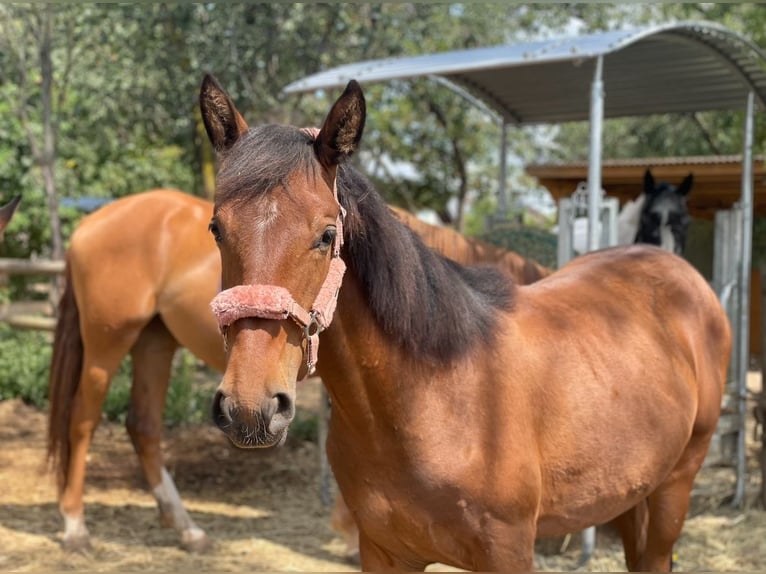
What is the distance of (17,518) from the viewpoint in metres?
4.96

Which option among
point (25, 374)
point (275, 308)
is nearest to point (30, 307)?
point (25, 374)

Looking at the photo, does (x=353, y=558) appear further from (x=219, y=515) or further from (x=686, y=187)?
(x=686, y=187)

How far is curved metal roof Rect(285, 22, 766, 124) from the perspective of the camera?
453 centimetres

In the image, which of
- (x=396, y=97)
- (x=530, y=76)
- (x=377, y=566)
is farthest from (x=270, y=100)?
(x=377, y=566)

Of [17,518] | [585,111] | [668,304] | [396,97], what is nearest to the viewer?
[668,304]

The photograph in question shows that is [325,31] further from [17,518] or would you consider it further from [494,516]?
[494,516]

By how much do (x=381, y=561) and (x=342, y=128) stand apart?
51.9 inches

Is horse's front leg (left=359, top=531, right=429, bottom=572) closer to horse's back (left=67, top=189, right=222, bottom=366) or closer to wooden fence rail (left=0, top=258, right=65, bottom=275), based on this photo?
horse's back (left=67, top=189, right=222, bottom=366)

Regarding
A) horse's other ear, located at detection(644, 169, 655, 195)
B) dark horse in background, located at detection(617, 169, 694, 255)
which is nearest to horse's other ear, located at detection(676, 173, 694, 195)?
dark horse in background, located at detection(617, 169, 694, 255)

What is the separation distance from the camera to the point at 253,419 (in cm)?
166

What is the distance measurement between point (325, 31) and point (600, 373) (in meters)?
6.18

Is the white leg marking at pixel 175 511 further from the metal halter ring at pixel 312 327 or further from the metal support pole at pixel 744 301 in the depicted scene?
the metal support pole at pixel 744 301

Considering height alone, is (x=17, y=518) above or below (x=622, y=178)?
below

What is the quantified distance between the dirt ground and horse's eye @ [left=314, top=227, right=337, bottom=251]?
295 centimetres
